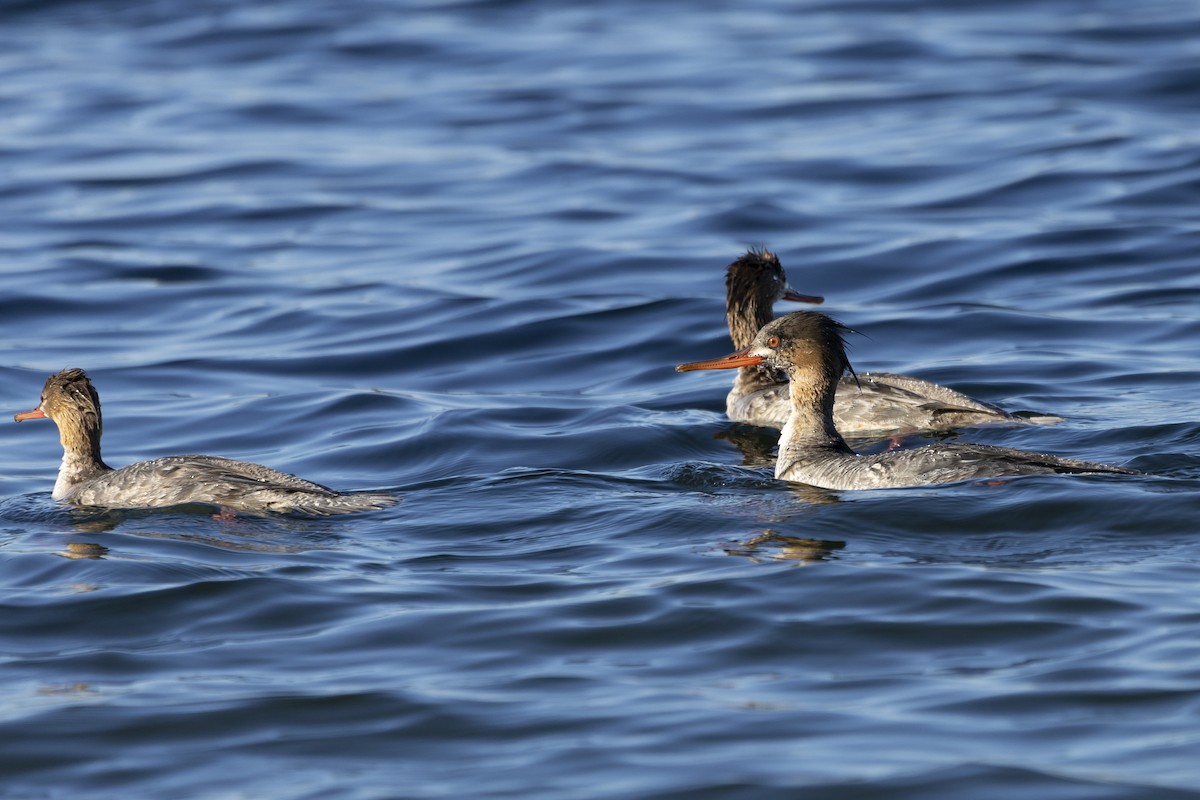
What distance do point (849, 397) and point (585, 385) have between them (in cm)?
251

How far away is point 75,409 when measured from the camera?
10.9 metres

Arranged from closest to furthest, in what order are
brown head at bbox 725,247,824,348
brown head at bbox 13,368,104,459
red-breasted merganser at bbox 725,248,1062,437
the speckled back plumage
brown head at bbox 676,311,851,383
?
the speckled back plumage, brown head at bbox 13,368,104,459, brown head at bbox 676,311,851,383, red-breasted merganser at bbox 725,248,1062,437, brown head at bbox 725,247,824,348

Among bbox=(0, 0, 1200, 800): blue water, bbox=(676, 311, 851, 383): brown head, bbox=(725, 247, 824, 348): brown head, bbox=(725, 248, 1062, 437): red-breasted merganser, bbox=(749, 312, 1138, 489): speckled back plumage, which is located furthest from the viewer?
bbox=(725, 247, 824, 348): brown head

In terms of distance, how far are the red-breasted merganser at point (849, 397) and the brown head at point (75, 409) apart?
4587 mm

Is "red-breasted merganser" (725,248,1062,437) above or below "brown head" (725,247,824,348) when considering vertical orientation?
below

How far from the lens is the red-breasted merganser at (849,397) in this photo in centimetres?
1195

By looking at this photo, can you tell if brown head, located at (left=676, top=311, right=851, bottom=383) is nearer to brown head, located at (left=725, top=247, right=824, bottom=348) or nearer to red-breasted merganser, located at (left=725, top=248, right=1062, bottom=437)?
red-breasted merganser, located at (left=725, top=248, right=1062, bottom=437)

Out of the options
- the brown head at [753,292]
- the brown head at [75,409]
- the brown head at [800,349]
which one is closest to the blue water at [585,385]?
the brown head at [75,409]

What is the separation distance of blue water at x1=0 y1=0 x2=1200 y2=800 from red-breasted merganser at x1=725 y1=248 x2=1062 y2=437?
8.7 inches

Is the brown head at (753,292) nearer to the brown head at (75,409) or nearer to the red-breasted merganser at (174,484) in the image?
the red-breasted merganser at (174,484)

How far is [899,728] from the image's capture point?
6.74m

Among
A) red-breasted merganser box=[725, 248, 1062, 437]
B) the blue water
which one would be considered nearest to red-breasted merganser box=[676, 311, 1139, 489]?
the blue water

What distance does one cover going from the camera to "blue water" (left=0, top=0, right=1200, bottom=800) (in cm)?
698

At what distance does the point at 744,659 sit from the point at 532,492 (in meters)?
3.05
